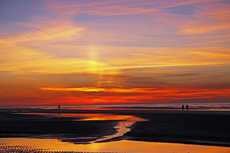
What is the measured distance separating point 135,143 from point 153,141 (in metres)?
2.02

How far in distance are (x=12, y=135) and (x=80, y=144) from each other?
10.1m

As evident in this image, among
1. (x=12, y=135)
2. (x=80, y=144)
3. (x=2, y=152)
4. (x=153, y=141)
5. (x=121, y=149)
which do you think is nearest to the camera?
(x=2, y=152)

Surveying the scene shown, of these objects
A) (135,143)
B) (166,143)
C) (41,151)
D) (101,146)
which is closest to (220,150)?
(166,143)

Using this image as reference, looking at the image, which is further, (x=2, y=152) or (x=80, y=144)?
(x=80, y=144)

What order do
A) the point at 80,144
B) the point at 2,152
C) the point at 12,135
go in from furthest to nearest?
the point at 12,135
the point at 80,144
the point at 2,152

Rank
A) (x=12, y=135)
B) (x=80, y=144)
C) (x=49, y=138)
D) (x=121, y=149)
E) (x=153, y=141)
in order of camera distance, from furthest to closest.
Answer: (x=12, y=135) < (x=49, y=138) < (x=153, y=141) < (x=80, y=144) < (x=121, y=149)

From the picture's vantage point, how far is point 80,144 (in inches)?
956

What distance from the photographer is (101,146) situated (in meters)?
23.2

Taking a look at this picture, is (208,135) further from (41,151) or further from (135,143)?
(41,151)

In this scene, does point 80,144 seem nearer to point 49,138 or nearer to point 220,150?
point 49,138

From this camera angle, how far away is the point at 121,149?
71.8ft

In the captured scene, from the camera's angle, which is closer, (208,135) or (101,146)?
(101,146)

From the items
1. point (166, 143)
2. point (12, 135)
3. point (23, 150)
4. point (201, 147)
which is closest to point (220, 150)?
point (201, 147)

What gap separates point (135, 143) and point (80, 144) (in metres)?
4.76
